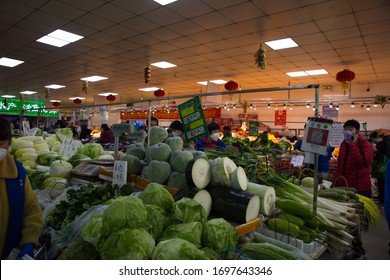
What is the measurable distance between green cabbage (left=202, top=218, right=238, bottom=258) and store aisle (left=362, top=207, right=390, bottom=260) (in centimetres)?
314

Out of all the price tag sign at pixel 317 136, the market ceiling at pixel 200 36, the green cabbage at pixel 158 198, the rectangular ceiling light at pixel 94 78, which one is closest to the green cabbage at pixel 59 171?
the green cabbage at pixel 158 198

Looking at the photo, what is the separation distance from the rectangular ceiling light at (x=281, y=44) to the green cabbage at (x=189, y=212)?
6.59 metres

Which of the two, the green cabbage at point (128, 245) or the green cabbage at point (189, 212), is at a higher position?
the green cabbage at point (189, 212)

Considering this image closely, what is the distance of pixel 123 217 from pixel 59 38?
7.68m

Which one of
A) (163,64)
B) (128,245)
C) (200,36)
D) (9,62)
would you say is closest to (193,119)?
(128,245)

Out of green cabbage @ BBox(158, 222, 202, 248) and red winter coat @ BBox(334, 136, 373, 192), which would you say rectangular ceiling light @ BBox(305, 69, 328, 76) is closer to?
red winter coat @ BBox(334, 136, 373, 192)

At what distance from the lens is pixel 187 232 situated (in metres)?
1.29

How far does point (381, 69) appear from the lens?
9.55 metres

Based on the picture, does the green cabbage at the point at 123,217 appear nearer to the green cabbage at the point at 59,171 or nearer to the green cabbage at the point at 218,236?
the green cabbage at the point at 218,236

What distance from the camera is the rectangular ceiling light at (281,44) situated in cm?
700

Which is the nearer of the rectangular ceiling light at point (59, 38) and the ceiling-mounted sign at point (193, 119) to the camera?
the ceiling-mounted sign at point (193, 119)

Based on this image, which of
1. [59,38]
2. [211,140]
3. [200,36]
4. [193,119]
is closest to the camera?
[193,119]

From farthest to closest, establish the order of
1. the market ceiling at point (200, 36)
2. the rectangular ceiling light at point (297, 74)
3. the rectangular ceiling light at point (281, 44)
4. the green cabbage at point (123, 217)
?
the rectangular ceiling light at point (297, 74), the rectangular ceiling light at point (281, 44), the market ceiling at point (200, 36), the green cabbage at point (123, 217)

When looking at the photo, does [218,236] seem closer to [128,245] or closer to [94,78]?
[128,245]
